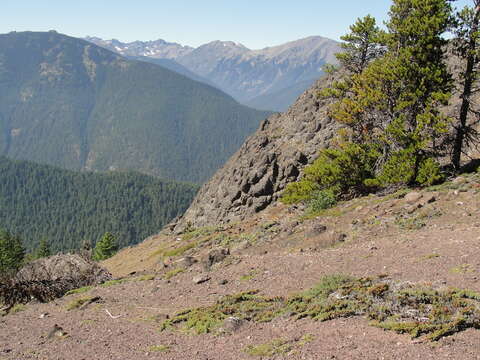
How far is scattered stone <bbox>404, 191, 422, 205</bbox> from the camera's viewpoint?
952 inches

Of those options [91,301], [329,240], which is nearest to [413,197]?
[329,240]

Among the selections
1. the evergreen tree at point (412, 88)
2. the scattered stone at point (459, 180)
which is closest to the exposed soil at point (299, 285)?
the scattered stone at point (459, 180)

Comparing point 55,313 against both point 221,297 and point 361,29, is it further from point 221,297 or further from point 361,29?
point 361,29

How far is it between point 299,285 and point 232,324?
14.5 feet

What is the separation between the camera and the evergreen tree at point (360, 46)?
1357 inches

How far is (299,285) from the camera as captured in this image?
1736 cm

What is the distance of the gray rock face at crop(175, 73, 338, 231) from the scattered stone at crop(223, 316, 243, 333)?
3647 cm

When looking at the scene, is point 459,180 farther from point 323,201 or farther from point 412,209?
point 323,201

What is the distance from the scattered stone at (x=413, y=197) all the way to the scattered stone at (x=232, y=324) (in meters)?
14.6

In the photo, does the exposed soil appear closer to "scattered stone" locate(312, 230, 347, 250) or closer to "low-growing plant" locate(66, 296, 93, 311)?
"scattered stone" locate(312, 230, 347, 250)

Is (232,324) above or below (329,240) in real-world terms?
below

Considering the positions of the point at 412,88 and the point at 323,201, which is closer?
the point at 412,88

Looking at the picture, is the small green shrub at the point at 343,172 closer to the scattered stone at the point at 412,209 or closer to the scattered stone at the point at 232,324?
the scattered stone at the point at 412,209

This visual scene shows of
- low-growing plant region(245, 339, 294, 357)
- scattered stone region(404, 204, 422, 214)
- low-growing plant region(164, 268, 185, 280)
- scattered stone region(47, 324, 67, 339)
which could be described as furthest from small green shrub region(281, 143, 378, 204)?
Answer: scattered stone region(47, 324, 67, 339)
